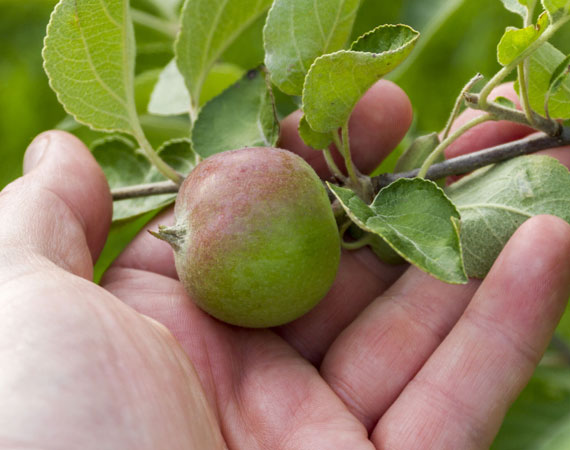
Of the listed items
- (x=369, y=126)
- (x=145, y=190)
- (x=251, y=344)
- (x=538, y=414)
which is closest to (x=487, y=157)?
(x=369, y=126)

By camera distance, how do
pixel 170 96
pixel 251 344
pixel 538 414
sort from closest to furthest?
1. pixel 251 344
2. pixel 170 96
3. pixel 538 414

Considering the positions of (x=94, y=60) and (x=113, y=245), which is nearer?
(x=94, y=60)

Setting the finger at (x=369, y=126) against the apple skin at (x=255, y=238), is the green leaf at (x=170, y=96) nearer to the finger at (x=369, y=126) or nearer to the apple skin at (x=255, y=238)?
the finger at (x=369, y=126)

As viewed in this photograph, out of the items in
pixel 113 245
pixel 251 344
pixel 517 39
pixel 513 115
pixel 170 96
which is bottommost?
pixel 113 245

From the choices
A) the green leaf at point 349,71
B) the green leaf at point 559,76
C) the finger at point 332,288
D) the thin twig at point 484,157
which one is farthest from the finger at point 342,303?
the green leaf at point 559,76

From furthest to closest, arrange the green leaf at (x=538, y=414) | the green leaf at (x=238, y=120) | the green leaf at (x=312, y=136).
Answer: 1. the green leaf at (x=538, y=414)
2. the green leaf at (x=238, y=120)
3. the green leaf at (x=312, y=136)

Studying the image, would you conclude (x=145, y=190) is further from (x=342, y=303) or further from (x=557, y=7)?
(x=557, y=7)
